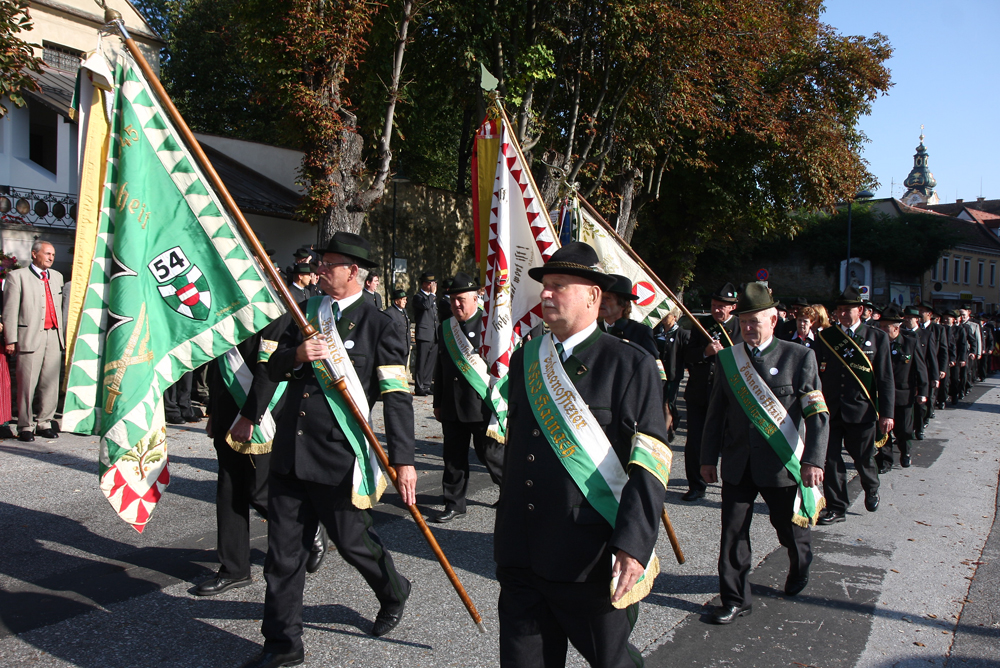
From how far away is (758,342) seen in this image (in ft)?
15.9

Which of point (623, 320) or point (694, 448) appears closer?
point (623, 320)

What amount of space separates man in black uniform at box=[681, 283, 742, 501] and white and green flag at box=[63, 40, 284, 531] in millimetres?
4834

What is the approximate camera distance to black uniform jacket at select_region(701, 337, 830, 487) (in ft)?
15.1

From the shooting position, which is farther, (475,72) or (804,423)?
(475,72)

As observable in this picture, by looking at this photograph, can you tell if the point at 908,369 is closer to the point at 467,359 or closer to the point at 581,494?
the point at 467,359

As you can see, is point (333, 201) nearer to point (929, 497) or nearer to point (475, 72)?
point (475, 72)

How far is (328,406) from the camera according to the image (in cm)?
387

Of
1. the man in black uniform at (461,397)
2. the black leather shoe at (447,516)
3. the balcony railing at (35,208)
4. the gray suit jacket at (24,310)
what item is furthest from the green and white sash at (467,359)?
the balcony railing at (35,208)

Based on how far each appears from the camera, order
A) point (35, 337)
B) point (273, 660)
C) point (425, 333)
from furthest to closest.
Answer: point (425, 333)
point (35, 337)
point (273, 660)

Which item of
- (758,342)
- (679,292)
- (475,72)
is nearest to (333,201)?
(475,72)

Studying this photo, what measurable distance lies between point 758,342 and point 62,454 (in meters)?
7.00

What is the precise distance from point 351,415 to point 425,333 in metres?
10.5

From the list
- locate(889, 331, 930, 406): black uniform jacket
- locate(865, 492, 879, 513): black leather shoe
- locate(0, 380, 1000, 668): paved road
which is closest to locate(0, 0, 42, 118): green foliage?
locate(0, 380, 1000, 668): paved road

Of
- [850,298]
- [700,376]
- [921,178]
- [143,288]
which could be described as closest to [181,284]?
[143,288]
